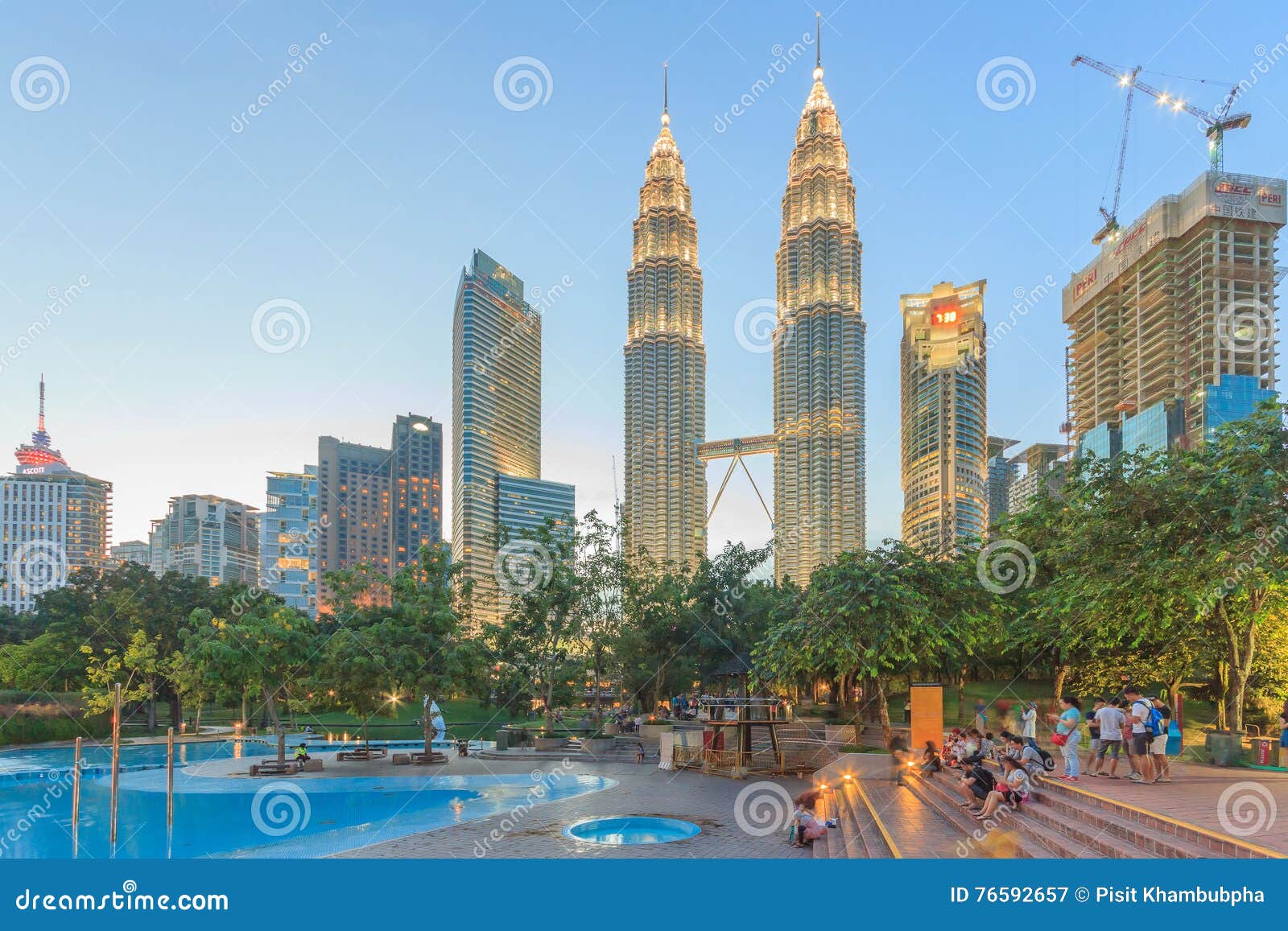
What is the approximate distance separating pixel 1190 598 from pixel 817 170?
117 metres

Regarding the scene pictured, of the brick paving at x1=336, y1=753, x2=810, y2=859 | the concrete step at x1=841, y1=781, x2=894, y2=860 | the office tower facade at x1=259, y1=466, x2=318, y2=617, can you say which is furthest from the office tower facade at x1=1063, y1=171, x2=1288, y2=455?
the office tower facade at x1=259, y1=466, x2=318, y2=617

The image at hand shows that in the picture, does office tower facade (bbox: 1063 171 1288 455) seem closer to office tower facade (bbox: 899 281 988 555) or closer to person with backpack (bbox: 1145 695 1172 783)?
office tower facade (bbox: 899 281 988 555)

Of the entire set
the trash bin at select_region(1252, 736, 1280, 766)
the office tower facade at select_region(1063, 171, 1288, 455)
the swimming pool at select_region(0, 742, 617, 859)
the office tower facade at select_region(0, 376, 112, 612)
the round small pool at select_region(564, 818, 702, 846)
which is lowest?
the swimming pool at select_region(0, 742, 617, 859)

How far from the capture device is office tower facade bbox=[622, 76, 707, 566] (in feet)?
400

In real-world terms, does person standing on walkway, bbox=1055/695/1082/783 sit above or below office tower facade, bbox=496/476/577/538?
below

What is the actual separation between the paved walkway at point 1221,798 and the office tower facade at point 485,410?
108m

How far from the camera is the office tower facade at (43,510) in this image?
5384 inches

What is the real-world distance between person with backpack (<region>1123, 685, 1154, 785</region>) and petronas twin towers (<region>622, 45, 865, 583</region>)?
100023 mm

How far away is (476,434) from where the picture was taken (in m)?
124

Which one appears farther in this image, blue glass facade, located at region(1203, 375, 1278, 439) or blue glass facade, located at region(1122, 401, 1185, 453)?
blue glass facade, located at region(1203, 375, 1278, 439)

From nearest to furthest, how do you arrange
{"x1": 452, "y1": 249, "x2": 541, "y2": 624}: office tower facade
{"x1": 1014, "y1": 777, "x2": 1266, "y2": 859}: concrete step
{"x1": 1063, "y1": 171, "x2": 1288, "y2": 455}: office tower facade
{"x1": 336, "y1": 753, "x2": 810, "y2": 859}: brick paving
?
1. {"x1": 1014, "y1": 777, "x2": 1266, "y2": 859}: concrete step
2. {"x1": 336, "y1": 753, "x2": 810, "y2": 859}: brick paving
3. {"x1": 1063, "y1": 171, "x2": 1288, "y2": 455}: office tower facade
4. {"x1": 452, "y1": 249, "x2": 541, "y2": 624}: office tower facade

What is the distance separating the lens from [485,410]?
12769 centimetres

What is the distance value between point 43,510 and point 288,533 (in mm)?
40335

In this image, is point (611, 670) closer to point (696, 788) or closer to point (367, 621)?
point (367, 621)
